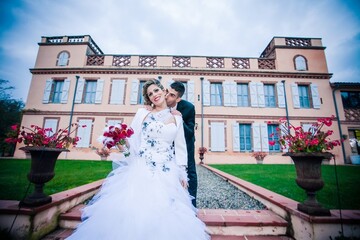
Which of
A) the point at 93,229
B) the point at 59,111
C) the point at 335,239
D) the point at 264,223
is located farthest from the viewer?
the point at 59,111

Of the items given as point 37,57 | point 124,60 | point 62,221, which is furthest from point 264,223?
point 37,57

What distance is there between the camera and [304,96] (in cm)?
1231

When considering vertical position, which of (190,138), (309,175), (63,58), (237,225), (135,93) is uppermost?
(63,58)

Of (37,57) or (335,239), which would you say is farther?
(37,57)

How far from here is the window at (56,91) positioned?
39.5 feet

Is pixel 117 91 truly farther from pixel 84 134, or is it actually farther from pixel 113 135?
pixel 113 135

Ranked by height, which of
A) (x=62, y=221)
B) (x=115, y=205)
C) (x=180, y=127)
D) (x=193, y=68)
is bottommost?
(x=62, y=221)

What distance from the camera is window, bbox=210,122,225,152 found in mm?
11359

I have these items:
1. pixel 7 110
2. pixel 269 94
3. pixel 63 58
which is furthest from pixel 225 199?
pixel 7 110

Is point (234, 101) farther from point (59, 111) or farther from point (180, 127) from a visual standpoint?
point (59, 111)

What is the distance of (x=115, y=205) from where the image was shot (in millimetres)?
1302

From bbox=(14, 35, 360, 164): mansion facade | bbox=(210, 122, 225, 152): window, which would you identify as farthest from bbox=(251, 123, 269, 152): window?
bbox=(210, 122, 225, 152): window

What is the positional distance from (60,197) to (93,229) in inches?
57.7

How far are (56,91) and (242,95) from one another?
47.1 ft
